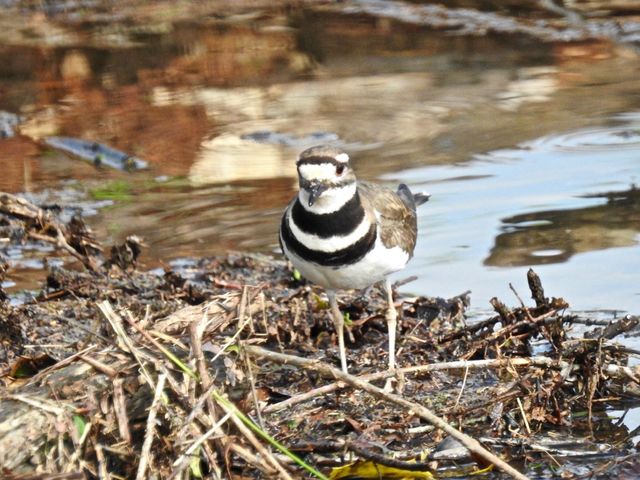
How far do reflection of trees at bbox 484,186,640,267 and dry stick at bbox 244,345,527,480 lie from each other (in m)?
2.86

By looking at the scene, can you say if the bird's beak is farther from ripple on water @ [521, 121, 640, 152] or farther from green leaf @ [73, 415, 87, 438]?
ripple on water @ [521, 121, 640, 152]

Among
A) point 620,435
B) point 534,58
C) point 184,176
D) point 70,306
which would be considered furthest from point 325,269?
point 534,58

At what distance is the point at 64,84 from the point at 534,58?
496 centimetres

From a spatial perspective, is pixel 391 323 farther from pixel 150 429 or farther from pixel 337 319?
pixel 150 429

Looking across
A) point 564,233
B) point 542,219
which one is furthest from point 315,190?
point 542,219

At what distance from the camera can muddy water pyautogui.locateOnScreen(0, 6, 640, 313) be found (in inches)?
296

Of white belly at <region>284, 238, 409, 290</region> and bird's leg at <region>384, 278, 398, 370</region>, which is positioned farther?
bird's leg at <region>384, 278, 398, 370</region>

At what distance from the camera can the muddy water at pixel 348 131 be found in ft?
24.7

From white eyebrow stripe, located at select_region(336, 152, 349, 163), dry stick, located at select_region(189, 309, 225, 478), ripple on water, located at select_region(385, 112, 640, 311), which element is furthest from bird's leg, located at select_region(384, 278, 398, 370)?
dry stick, located at select_region(189, 309, 225, 478)

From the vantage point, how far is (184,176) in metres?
9.68

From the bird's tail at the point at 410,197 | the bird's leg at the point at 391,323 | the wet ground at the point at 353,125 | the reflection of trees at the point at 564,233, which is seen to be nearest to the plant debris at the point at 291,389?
the bird's leg at the point at 391,323

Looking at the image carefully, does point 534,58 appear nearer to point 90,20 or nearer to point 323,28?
point 323,28

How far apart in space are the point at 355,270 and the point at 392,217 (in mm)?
545

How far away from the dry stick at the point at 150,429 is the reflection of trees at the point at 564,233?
3446mm
